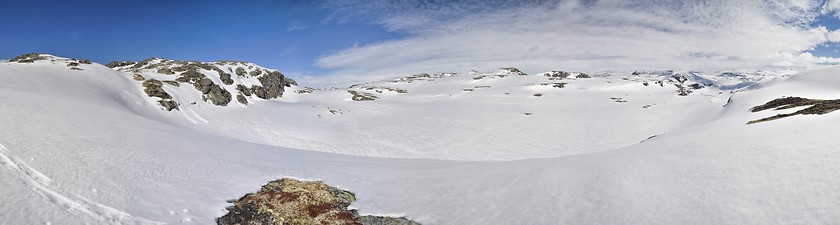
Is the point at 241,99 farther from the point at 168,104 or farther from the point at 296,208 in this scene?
the point at 296,208

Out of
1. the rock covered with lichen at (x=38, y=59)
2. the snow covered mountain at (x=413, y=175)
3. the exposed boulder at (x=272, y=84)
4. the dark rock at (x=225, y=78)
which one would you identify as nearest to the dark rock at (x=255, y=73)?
the exposed boulder at (x=272, y=84)

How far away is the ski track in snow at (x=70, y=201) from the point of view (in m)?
12.1

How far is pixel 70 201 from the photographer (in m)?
12.4

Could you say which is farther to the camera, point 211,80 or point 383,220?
point 211,80

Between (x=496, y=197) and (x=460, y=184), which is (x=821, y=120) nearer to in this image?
(x=496, y=197)

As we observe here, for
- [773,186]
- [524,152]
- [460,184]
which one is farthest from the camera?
[524,152]

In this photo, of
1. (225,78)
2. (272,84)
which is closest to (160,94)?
(225,78)

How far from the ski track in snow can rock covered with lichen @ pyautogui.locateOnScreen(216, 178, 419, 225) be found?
298 cm

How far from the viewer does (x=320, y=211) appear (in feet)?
55.4

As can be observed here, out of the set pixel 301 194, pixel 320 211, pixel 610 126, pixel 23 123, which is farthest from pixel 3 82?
pixel 610 126

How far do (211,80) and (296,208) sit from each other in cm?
5353

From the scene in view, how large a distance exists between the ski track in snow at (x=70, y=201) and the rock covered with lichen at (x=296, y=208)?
A: 9.78 feet

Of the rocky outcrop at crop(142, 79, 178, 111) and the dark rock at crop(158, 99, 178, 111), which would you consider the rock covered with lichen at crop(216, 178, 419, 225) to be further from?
the rocky outcrop at crop(142, 79, 178, 111)

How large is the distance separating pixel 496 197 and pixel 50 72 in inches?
1859
